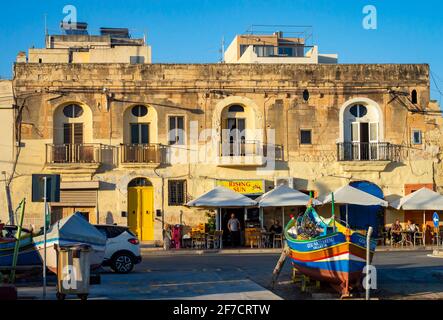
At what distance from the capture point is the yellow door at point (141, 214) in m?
40.4

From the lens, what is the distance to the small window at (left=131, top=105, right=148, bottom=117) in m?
41.1

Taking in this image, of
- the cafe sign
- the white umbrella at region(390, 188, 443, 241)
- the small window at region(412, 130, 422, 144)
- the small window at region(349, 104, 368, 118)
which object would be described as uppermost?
the small window at region(349, 104, 368, 118)

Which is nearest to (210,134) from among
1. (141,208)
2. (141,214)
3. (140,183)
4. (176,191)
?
(176,191)

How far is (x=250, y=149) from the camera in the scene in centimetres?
4100

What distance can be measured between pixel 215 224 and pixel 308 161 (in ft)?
19.1

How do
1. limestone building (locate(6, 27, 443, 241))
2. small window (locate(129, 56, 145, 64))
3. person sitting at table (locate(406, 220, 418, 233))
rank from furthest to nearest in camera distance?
small window (locate(129, 56, 145, 64)) → limestone building (locate(6, 27, 443, 241)) → person sitting at table (locate(406, 220, 418, 233))

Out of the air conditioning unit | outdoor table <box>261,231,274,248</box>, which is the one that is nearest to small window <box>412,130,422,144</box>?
the air conditioning unit

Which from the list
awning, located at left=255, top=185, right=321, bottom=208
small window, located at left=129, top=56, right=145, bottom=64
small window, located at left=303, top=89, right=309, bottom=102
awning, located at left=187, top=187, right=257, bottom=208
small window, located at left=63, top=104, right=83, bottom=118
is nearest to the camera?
awning, located at left=187, top=187, right=257, bottom=208

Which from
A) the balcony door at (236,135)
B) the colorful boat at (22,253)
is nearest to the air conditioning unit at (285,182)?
the balcony door at (236,135)

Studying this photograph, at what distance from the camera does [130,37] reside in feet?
209

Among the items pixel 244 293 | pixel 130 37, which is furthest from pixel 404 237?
pixel 130 37

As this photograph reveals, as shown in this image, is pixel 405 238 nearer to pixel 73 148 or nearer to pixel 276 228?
pixel 276 228

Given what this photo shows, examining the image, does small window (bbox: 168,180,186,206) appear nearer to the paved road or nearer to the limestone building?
the limestone building

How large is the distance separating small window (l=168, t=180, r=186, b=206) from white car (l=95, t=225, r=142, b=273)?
47.1 ft
